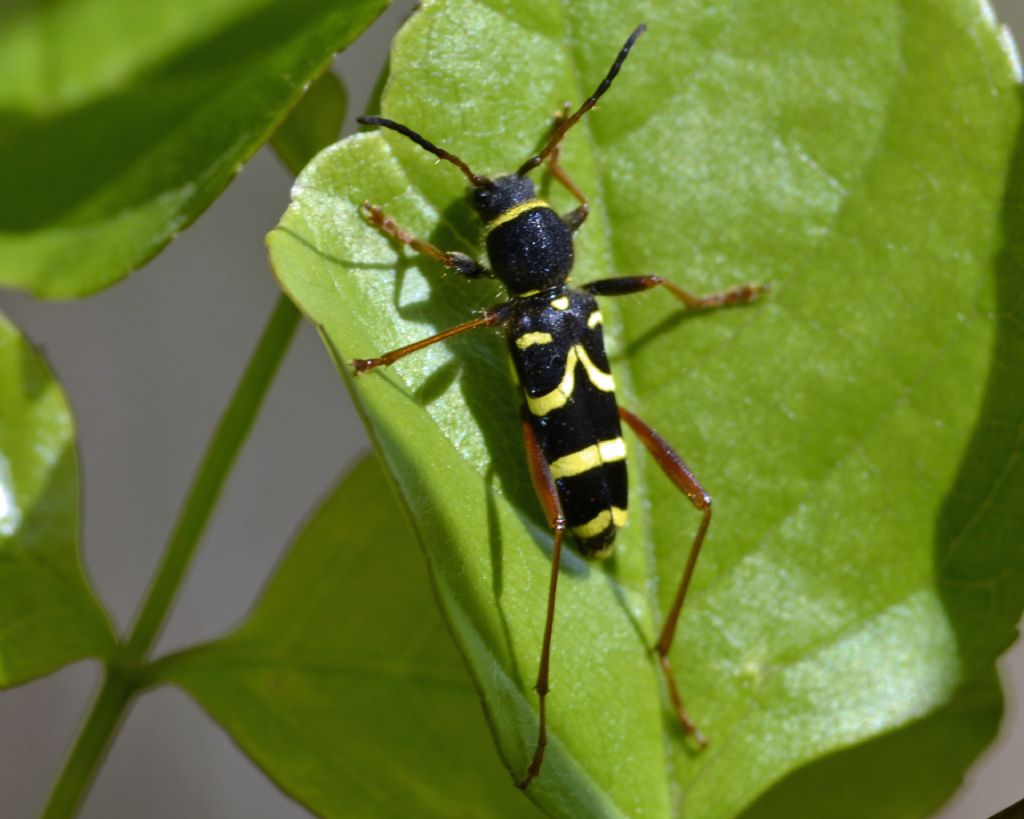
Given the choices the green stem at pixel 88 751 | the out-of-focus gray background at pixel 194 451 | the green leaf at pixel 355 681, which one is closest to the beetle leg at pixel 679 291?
the green leaf at pixel 355 681

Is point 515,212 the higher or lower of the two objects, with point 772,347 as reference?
higher

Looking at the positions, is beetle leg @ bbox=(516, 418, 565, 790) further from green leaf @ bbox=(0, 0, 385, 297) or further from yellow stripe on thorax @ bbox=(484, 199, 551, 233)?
green leaf @ bbox=(0, 0, 385, 297)

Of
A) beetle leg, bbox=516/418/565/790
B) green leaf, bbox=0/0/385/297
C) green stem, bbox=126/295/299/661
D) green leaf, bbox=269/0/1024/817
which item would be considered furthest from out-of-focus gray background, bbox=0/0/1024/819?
green leaf, bbox=269/0/1024/817

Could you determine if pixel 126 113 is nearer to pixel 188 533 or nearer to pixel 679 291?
pixel 188 533

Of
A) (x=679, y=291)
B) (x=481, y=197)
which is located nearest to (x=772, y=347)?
(x=679, y=291)

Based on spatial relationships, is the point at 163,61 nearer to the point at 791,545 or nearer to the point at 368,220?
the point at 368,220

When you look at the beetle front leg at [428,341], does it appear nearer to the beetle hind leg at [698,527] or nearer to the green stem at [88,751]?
the beetle hind leg at [698,527]
